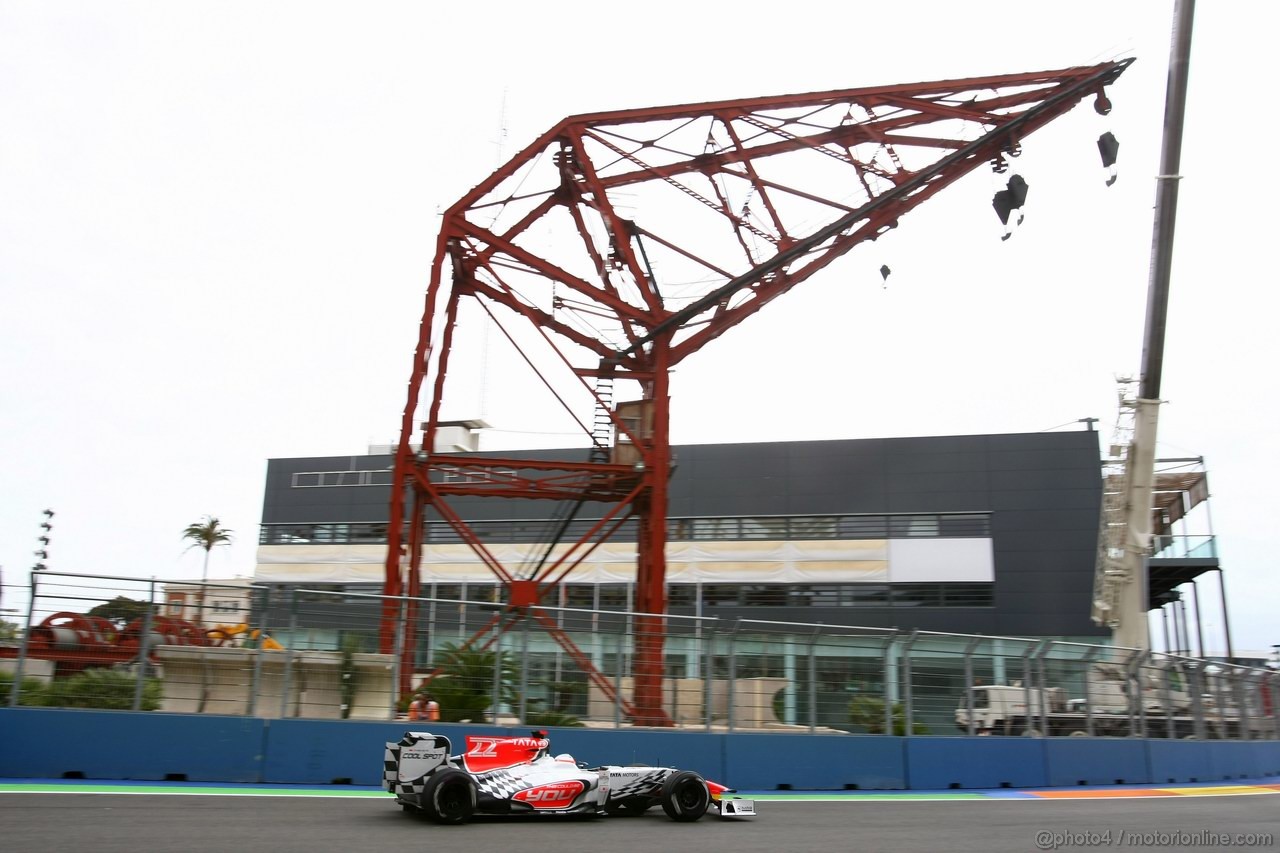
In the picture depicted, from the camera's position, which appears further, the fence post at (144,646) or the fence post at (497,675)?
the fence post at (497,675)

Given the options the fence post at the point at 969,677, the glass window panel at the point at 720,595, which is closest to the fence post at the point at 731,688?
the fence post at the point at 969,677

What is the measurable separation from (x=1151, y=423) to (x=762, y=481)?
19.8m

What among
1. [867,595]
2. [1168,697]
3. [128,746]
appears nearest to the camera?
[128,746]

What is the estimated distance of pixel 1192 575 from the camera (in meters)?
37.9

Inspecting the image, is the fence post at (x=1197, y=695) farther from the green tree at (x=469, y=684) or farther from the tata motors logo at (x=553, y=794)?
the tata motors logo at (x=553, y=794)

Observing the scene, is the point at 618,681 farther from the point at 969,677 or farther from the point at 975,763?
the point at 975,763

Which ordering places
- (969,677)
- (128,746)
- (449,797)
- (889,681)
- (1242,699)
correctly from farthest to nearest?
(1242,699), (969,677), (889,681), (128,746), (449,797)

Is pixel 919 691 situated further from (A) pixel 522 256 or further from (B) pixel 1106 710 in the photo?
(A) pixel 522 256

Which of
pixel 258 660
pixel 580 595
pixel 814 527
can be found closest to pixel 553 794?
pixel 258 660

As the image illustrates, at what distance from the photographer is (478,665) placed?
1217cm

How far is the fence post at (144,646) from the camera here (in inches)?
432

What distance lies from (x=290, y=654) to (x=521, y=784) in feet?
12.2

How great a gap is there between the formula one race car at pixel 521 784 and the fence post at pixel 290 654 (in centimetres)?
260

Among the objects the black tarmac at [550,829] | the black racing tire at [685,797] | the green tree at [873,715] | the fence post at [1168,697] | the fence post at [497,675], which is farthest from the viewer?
the fence post at [1168,697]
